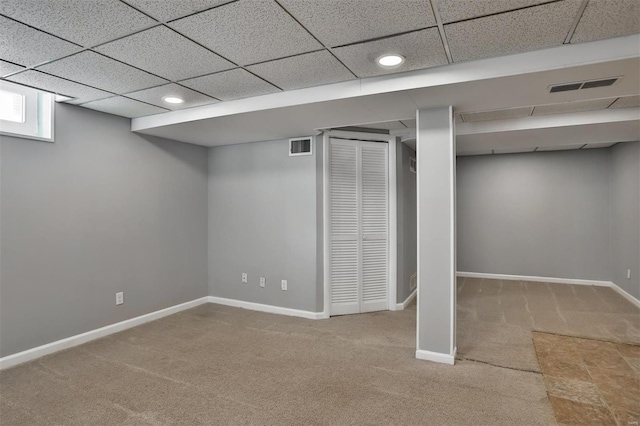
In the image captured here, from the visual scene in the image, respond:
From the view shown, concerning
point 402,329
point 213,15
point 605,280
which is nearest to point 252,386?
point 402,329

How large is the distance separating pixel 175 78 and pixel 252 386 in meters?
2.44

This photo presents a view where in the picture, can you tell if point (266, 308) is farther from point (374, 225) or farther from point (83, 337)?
point (83, 337)

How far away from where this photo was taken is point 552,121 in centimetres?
393

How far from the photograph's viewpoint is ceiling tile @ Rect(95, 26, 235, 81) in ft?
7.02

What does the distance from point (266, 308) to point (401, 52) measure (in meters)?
3.46

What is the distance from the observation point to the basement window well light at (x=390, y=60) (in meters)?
2.37

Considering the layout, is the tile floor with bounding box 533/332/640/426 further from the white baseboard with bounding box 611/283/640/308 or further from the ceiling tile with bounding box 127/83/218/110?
the ceiling tile with bounding box 127/83/218/110

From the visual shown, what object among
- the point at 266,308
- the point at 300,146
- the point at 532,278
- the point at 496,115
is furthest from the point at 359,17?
the point at 532,278

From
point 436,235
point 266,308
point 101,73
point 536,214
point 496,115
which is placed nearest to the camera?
point 101,73

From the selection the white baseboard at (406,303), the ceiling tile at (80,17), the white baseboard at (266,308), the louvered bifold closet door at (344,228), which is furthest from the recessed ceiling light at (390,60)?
the white baseboard at (406,303)

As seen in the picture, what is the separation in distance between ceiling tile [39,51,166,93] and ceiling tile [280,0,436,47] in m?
1.45

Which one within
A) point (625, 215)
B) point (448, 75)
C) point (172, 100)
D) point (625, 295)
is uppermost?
point (172, 100)

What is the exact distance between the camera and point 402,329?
3889mm

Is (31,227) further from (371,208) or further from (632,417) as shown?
(632,417)
